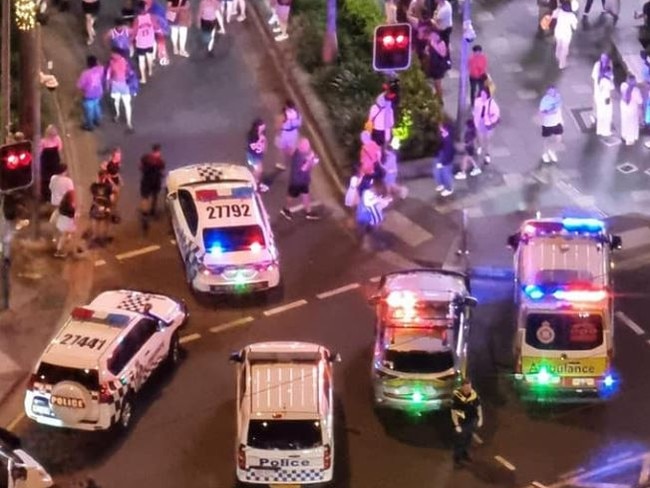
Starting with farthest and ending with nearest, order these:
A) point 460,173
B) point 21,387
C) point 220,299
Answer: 1. point 460,173
2. point 220,299
3. point 21,387

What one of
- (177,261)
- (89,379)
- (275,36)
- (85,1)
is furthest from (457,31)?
(89,379)

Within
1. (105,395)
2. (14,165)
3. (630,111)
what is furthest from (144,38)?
(105,395)

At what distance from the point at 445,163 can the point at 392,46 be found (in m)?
3.89

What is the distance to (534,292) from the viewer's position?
90.6 feet

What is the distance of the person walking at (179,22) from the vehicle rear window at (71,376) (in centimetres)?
1305

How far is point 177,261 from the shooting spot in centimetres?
3152

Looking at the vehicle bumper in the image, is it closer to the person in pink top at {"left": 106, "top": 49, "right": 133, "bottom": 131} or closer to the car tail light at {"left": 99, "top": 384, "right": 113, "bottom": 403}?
the car tail light at {"left": 99, "top": 384, "right": 113, "bottom": 403}

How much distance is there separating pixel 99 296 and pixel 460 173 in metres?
8.98

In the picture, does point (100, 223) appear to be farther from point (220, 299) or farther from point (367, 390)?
point (367, 390)

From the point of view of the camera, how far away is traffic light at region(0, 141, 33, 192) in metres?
28.4

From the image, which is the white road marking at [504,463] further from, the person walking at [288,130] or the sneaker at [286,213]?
the person walking at [288,130]

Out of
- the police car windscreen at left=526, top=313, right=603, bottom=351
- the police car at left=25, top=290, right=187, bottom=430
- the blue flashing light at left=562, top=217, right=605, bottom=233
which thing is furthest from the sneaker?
the police car windscreen at left=526, top=313, right=603, bottom=351

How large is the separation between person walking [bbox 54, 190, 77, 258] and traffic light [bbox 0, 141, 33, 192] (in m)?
2.12

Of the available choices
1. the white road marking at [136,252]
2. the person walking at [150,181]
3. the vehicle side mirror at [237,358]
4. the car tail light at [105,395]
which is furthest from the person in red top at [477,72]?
the car tail light at [105,395]
